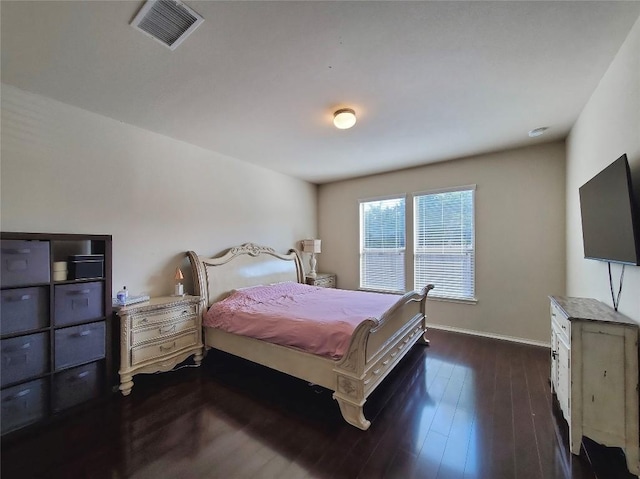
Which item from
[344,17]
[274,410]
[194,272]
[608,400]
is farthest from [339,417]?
[344,17]

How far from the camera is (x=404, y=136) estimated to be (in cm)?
315

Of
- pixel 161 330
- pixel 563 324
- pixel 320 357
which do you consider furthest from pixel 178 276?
pixel 563 324

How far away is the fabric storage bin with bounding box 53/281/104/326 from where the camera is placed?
2.05m

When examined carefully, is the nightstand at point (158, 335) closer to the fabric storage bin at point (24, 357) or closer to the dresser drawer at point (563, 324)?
the fabric storage bin at point (24, 357)

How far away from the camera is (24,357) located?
1.88 m

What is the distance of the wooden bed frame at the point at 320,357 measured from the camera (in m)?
1.96

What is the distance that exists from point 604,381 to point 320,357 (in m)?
1.82

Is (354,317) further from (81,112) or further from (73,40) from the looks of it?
(81,112)

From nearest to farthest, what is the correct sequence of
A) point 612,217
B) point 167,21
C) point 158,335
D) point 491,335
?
point 167,21, point 612,217, point 158,335, point 491,335

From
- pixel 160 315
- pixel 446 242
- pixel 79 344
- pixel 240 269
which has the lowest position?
pixel 79 344

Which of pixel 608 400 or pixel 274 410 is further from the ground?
pixel 608 400

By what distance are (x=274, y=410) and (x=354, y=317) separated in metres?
1.00

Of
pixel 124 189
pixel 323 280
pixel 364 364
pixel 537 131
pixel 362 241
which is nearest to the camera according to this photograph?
pixel 364 364

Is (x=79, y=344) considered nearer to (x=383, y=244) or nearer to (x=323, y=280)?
(x=323, y=280)
